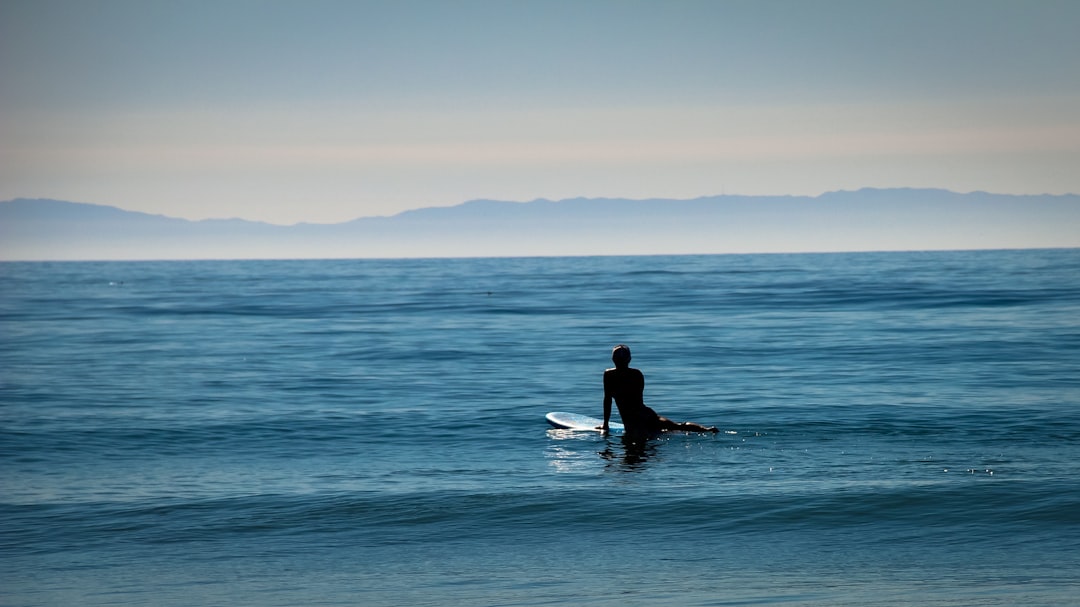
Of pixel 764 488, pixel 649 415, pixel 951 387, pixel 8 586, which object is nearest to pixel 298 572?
pixel 8 586

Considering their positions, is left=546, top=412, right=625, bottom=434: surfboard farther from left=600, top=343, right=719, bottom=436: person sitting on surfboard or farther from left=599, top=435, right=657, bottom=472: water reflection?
left=600, top=343, right=719, bottom=436: person sitting on surfboard

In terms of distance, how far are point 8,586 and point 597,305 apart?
5584cm

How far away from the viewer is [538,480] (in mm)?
15008

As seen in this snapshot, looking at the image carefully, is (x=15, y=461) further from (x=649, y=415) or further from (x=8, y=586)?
(x=649, y=415)

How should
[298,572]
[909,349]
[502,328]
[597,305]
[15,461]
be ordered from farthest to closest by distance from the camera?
[597,305] → [502,328] → [909,349] → [15,461] → [298,572]

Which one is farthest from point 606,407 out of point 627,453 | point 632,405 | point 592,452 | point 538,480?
point 538,480

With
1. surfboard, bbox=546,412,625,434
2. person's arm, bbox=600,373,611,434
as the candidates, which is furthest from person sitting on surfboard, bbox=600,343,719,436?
surfboard, bbox=546,412,625,434

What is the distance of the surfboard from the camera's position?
18.8 m

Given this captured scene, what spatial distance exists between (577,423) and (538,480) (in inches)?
171

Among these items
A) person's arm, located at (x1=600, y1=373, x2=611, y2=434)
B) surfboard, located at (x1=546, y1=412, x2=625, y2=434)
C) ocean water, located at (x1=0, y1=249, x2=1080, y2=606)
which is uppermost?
person's arm, located at (x1=600, y1=373, x2=611, y2=434)

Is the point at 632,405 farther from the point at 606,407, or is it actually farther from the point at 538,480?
the point at 538,480

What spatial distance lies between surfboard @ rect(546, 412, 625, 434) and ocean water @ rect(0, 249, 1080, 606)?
12.4 inches

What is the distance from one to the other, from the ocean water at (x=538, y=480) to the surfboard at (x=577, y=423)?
12.4 inches

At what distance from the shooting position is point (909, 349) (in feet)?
111
